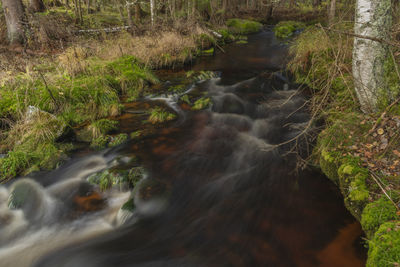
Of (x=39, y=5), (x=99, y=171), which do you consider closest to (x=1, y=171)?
(x=99, y=171)

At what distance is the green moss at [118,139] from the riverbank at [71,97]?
21 mm

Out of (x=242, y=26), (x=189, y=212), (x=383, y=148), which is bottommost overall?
(x=189, y=212)

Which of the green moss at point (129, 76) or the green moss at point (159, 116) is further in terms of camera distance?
the green moss at point (129, 76)

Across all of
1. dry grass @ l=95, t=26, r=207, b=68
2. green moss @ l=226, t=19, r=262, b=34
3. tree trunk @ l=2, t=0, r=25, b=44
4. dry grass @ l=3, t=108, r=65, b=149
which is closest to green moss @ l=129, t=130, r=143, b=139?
dry grass @ l=3, t=108, r=65, b=149

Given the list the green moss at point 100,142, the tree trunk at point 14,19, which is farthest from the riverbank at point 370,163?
the tree trunk at point 14,19

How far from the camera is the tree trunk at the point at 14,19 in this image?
894 centimetres

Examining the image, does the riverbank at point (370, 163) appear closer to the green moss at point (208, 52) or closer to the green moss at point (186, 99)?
the green moss at point (186, 99)

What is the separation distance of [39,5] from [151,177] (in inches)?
588

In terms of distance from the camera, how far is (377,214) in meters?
2.46

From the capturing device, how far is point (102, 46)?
920 cm

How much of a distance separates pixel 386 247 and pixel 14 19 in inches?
483

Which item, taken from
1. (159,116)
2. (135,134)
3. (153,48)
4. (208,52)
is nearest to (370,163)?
(135,134)

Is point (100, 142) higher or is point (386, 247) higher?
point (386, 247)

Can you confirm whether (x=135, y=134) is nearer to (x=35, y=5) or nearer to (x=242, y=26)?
(x=35, y=5)
